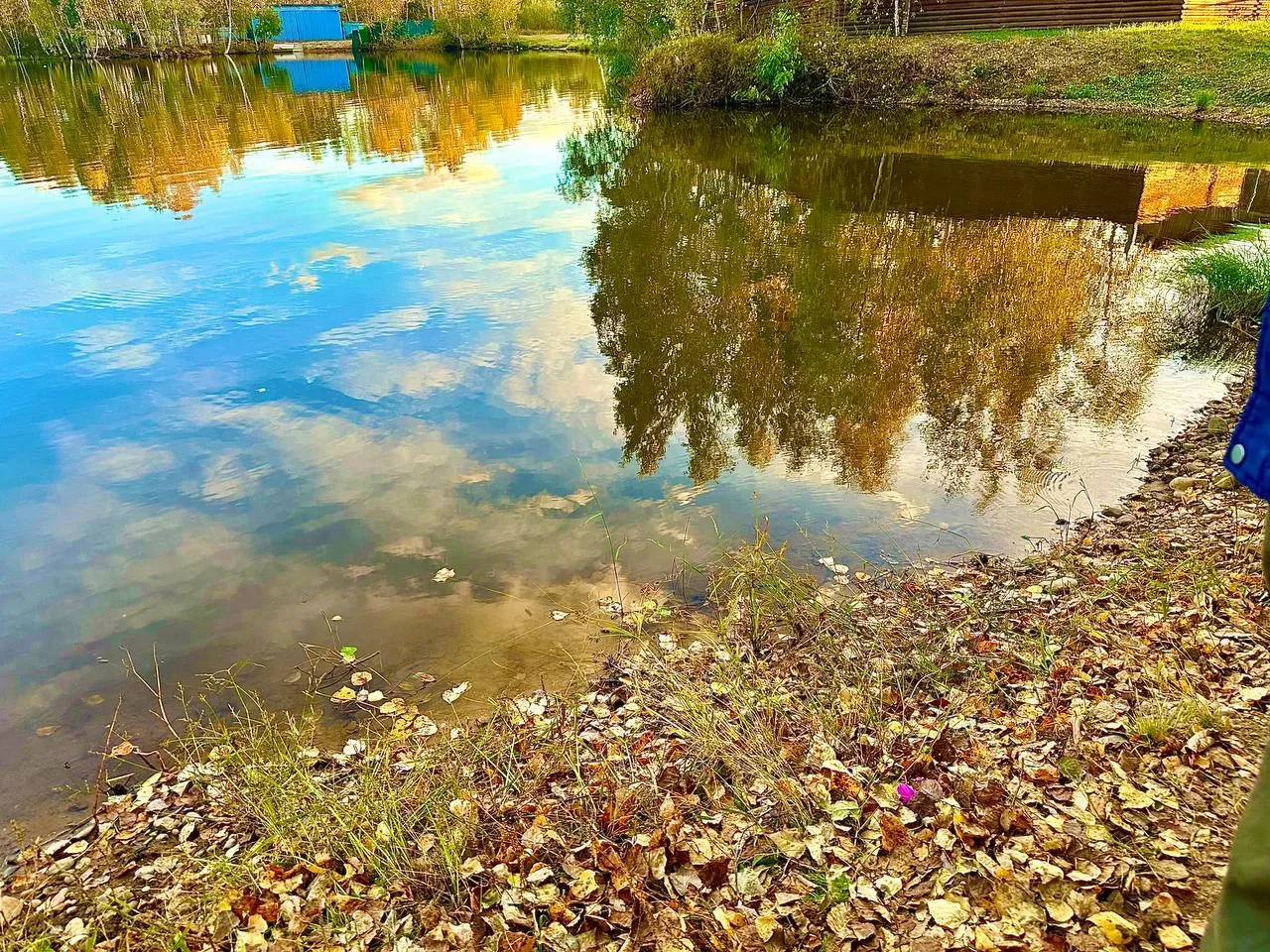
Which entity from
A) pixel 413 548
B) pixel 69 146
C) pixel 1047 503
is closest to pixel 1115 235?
pixel 1047 503

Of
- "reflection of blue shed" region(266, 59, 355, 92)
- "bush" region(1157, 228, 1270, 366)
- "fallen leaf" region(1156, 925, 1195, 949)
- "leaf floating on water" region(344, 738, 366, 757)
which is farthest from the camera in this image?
"reflection of blue shed" region(266, 59, 355, 92)

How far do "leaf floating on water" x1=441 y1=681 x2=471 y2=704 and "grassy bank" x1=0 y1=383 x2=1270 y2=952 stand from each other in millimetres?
26

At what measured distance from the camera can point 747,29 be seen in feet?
107

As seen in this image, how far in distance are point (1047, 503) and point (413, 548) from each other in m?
5.54

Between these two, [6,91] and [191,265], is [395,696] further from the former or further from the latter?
[6,91]

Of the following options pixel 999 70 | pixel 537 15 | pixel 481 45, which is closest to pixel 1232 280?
pixel 999 70

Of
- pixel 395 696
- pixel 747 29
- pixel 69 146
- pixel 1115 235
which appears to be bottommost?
pixel 395 696

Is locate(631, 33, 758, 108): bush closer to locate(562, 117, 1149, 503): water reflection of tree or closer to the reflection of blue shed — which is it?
locate(562, 117, 1149, 503): water reflection of tree

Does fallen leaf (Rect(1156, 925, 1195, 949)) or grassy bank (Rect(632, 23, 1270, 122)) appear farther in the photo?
grassy bank (Rect(632, 23, 1270, 122))

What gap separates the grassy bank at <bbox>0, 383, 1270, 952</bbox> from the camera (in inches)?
123

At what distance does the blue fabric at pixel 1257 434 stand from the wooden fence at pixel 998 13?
35935 mm

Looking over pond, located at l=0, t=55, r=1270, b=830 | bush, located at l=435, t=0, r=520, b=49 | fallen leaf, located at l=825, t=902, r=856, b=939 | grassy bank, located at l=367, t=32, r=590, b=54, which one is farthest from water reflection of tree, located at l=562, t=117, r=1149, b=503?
bush, located at l=435, t=0, r=520, b=49

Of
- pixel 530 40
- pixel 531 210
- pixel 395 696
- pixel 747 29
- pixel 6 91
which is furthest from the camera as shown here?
pixel 530 40

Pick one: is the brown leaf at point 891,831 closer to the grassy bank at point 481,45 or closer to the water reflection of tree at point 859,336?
the water reflection of tree at point 859,336
